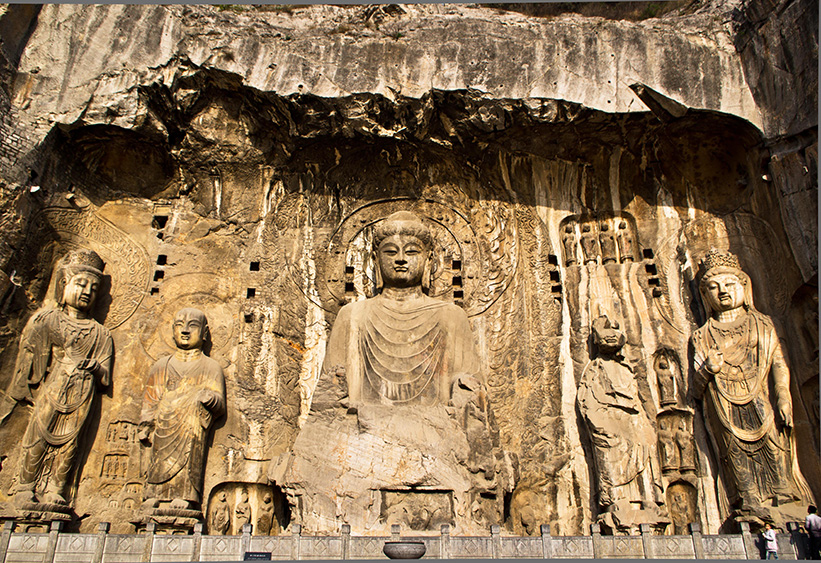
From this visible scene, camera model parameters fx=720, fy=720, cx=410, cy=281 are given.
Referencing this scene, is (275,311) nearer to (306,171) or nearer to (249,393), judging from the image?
(249,393)

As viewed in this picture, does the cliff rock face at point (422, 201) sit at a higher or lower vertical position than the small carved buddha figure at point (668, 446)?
higher

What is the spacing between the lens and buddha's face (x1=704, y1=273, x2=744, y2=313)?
7543mm

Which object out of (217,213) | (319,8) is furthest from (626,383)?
(319,8)

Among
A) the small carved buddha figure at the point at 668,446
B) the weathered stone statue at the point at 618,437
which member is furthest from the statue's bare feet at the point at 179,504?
the small carved buddha figure at the point at 668,446

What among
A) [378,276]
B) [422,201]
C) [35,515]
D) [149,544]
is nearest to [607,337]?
[378,276]

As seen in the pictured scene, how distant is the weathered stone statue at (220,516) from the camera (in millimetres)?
7246

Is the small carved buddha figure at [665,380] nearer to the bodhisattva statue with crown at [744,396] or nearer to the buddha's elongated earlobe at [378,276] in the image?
the bodhisattva statue with crown at [744,396]

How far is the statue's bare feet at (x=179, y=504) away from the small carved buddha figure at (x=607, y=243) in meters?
5.37

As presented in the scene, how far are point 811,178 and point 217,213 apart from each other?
642cm

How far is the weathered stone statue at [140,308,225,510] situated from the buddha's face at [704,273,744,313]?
17.3ft

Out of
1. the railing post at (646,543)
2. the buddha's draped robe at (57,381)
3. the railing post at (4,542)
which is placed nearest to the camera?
the railing post at (4,542)

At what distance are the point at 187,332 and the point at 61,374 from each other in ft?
4.16

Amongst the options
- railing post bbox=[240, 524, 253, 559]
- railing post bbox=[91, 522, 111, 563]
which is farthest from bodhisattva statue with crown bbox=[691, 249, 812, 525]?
railing post bbox=[91, 522, 111, 563]

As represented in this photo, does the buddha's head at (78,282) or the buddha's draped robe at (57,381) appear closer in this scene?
the buddha's draped robe at (57,381)
